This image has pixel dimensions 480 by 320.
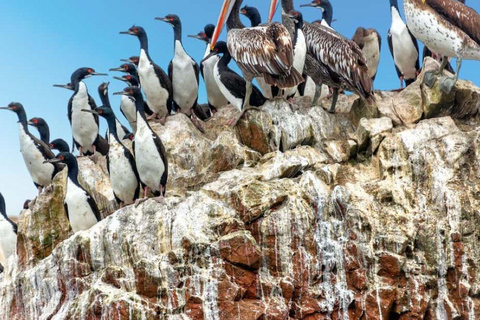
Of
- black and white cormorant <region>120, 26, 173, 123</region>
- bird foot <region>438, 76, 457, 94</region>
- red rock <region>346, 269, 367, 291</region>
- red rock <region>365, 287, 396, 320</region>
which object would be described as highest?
black and white cormorant <region>120, 26, 173, 123</region>

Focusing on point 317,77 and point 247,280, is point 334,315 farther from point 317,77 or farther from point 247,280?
point 317,77

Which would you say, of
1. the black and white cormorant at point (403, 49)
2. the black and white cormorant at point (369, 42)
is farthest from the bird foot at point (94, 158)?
the black and white cormorant at point (403, 49)

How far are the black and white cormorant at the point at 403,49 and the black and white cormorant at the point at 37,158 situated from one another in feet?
26.9

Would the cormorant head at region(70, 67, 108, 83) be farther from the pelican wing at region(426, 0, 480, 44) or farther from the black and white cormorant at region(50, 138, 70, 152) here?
the pelican wing at region(426, 0, 480, 44)

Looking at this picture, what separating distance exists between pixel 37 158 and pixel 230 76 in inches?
208

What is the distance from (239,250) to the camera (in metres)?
14.1

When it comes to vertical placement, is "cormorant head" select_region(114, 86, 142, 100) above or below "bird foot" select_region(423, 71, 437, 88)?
above

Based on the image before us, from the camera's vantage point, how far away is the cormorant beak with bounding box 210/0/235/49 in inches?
764

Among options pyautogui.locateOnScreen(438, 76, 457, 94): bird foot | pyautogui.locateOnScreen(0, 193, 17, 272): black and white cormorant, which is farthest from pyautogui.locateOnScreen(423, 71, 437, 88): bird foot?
pyautogui.locateOnScreen(0, 193, 17, 272): black and white cormorant

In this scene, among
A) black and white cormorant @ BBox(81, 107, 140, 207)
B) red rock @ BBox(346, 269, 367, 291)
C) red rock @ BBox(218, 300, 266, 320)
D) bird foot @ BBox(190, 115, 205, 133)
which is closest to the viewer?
red rock @ BBox(218, 300, 266, 320)

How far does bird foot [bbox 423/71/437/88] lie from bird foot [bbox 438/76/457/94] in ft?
0.54

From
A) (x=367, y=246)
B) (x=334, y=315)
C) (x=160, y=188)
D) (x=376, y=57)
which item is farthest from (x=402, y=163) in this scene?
(x=376, y=57)

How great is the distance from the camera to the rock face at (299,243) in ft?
46.2

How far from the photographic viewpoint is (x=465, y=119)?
1756cm
